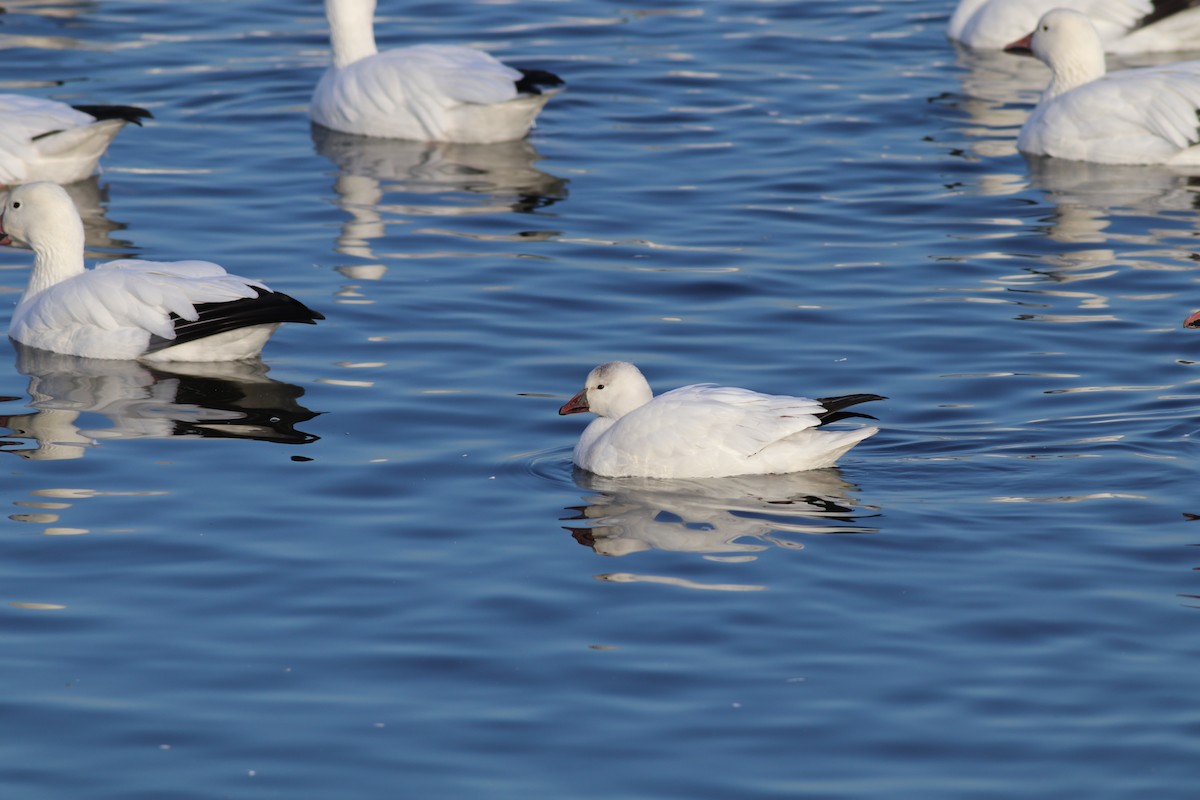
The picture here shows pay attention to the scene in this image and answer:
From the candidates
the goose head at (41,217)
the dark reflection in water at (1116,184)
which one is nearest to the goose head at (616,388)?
the goose head at (41,217)

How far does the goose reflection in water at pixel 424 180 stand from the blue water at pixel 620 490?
0.17 ft

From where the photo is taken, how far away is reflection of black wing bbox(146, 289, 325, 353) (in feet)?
36.2

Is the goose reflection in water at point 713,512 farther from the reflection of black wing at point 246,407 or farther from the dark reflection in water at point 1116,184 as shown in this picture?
the dark reflection in water at point 1116,184

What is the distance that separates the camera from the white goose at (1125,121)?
15383 millimetres

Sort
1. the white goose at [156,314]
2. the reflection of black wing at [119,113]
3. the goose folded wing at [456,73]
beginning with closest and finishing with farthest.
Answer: the white goose at [156,314] → the reflection of black wing at [119,113] → the goose folded wing at [456,73]

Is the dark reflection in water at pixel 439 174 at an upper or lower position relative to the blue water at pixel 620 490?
upper

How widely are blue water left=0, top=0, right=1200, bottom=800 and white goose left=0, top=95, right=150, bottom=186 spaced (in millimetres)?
509

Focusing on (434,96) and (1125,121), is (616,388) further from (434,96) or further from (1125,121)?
(1125,121)

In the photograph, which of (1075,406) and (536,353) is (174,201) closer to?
(536,353)

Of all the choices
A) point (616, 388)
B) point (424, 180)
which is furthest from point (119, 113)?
point (616, 388)

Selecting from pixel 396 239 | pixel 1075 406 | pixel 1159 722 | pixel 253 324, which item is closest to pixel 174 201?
pixel 396 239

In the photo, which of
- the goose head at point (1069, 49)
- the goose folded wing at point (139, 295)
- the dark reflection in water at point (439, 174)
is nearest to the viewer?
the goose folded wing at point (139, 295)

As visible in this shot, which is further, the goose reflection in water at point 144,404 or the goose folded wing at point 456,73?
the goose folded wing at point 456,73

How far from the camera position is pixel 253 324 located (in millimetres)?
11117
